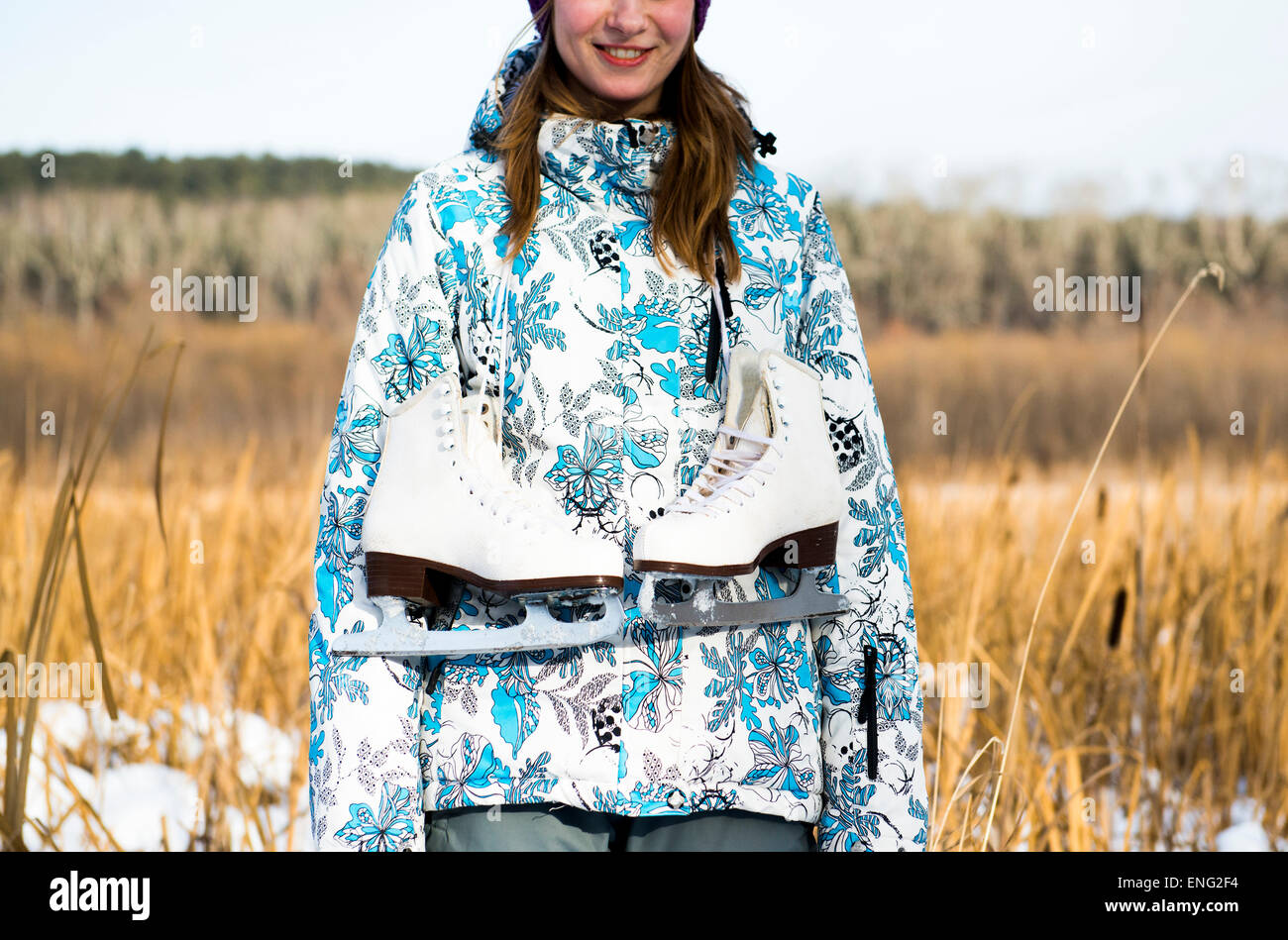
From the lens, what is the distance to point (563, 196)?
1.21 metres

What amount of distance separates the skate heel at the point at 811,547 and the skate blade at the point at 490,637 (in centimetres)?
19

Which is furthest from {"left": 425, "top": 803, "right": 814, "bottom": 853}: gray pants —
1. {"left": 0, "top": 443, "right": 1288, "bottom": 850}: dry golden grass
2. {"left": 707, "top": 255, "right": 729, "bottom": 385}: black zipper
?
{"left": 0, "top": 443, "right": 1288, "bottom": 850}: dry golden grass

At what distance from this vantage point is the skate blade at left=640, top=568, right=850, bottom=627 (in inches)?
42.4

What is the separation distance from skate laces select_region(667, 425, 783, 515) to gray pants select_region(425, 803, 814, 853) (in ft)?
1.01

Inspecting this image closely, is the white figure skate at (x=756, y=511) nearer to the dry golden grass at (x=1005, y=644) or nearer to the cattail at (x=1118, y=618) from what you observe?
the dry golden grass at (x=1005, y=644)

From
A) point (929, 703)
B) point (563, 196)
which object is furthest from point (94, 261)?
point (563, 196)

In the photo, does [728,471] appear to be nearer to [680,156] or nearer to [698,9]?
[680,156]

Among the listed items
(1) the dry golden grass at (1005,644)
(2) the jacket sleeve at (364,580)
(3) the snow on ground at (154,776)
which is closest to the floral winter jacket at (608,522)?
(2) the jacket sleeve at (364,580)

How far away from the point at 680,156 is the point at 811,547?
1.48 ft

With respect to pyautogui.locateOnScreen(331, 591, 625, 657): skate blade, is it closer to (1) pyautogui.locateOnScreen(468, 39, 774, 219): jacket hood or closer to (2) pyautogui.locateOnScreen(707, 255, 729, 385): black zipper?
(2) pyautogui.locateOnScreen(707, 255, 729, 385): black zipper

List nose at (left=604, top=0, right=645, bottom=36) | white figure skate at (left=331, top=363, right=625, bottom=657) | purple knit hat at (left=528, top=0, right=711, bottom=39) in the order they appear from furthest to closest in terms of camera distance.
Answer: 1. purple knit hat at (left=528, top=0, right=711, bottom=39)
2. nose at (left=604, top=0, right=645, bottom=36)
3. white figure skate at (left=331, top=363, right=625, bottom=657)

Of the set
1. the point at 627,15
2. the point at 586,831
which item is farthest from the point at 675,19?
the point at 586,831

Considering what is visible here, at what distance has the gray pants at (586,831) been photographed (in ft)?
3.54
